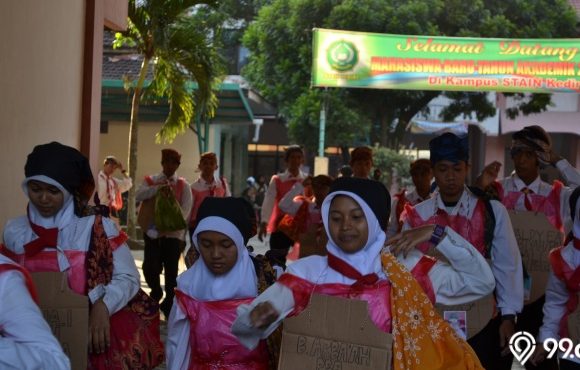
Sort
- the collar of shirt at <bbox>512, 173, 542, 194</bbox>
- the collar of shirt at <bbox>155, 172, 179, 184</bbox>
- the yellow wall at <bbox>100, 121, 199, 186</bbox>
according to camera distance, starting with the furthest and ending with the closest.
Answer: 1. the yellow wall at <bbox>100, 121, 199, 186</bbox>
2. the collar of shirt at <bbox>155, 172, 179, 184</bbox>
3. the collar of shirt at <bbox>512, 173, 542, 194</bbox>

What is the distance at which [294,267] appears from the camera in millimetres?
4074

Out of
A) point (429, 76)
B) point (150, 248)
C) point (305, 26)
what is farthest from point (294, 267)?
point (305, 26)

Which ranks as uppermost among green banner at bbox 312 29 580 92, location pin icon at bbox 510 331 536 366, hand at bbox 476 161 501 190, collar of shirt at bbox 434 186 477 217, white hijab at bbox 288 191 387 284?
green banner at bbox 312 29 580 92

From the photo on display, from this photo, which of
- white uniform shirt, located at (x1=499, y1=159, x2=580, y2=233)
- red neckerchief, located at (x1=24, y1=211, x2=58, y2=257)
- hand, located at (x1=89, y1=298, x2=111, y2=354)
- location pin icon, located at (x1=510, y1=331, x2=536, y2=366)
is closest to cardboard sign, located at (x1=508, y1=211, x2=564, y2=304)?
location pin icon, located at (x1=510, y1=331, x2=536, y2=366)

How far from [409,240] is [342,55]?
71.3 feet

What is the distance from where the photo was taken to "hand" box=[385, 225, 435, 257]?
4.21 metres

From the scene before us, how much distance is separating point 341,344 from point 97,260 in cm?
141

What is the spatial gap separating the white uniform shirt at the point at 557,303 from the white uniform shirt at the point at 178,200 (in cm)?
615

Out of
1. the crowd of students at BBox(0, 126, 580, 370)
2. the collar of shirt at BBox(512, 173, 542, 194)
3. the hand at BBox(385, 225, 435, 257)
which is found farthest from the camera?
the collar of shirt at BBox(512, 173, 542, 194)

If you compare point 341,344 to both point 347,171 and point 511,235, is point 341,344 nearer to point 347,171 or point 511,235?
Result: point 511,235

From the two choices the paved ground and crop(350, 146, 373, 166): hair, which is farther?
crop(350, 146, 373, 166): hair

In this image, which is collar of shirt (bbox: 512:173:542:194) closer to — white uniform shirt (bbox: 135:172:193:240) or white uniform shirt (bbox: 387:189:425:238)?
white uniform shirt (bbox: 387:189:425:238)

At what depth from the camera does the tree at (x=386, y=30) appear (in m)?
30.5

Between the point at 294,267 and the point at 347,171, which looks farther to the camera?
the point at 347,171
